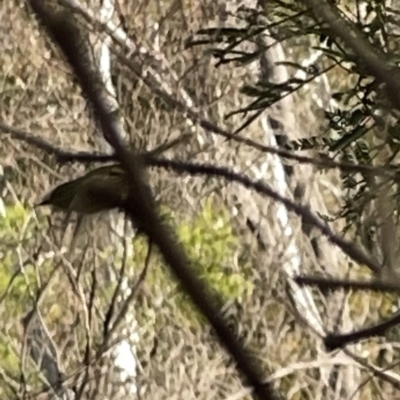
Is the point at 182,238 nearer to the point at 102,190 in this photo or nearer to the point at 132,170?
the point at 102,190

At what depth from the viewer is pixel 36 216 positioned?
237 cm

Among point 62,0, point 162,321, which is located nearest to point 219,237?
point 162,321

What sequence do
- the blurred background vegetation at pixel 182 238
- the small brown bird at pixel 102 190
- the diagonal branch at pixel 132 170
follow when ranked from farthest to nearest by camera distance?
the blurred background vegetation at pixel 182 238
the small brown bird at pixel 102 190
the diagonal branch at pixel 132 170

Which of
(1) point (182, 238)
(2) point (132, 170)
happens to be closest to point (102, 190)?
(2) point (132, 170)

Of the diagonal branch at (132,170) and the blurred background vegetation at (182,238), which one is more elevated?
the blurred background vegetation at (182,238)

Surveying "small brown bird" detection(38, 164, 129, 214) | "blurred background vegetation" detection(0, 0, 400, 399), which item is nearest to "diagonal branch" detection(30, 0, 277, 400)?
"small brown bird" detection(38, 164, 129, 214)

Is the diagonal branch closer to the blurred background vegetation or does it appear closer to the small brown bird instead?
the small brown bird

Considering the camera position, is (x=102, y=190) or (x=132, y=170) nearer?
(x=132, y=170)

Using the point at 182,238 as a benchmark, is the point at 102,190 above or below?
below

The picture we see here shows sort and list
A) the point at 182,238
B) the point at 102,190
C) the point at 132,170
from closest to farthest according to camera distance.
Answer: the point at 132,170
the point at 102,190
the point at 182,238

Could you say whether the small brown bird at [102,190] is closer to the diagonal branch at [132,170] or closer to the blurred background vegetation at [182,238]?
the diagonal branch at [132,170]

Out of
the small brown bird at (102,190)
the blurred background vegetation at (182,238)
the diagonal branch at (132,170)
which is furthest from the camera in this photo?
the blurred background vegetation at (182,238)

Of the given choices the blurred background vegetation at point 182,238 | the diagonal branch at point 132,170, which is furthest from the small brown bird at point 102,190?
the blurred background vegetation at point 182,238

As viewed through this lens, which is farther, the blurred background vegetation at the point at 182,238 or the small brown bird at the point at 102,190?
the blurred background vegetation at the point at 182,238
